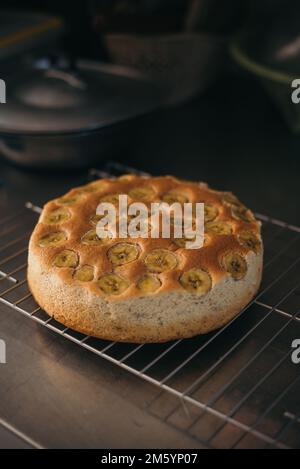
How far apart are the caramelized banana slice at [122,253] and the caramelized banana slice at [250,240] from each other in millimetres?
183

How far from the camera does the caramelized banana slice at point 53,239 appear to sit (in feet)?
3.60

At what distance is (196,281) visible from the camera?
1.00m

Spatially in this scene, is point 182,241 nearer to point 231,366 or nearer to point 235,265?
point 235,265

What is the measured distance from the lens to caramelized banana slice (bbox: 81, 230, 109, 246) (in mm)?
1082

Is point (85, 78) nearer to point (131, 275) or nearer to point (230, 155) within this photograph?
point (230, 155)

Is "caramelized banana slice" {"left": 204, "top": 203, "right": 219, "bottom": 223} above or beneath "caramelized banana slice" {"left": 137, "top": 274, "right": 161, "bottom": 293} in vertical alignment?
above

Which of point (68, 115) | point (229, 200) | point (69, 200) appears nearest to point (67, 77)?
point (68, 115)

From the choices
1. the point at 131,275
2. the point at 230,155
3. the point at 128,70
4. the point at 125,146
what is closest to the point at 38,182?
the point at 125,146

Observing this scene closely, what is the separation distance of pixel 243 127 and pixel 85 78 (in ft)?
1.57

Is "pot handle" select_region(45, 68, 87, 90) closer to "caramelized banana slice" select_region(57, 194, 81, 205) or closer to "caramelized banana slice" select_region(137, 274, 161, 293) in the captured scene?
"caramelized banana slice" select_region(57, 194, 81, 205)

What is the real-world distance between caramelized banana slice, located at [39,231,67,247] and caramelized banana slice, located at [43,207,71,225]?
38 millimetres

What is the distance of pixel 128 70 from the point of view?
5.28ft

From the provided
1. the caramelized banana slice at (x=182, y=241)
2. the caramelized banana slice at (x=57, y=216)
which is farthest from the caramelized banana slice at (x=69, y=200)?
the caramelized banana slice at (x=182, y=241)

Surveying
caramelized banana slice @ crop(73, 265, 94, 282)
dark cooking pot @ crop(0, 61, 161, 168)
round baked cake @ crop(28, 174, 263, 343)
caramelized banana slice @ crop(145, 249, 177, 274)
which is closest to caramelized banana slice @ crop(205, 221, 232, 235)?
round baked cake @ crop(28, 174, 263, 343)
